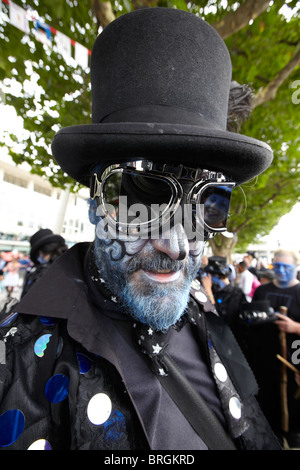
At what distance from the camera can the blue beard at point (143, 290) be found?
117 cm

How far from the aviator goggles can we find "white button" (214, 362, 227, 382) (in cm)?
93

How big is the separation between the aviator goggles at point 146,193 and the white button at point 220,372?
931 millimetres

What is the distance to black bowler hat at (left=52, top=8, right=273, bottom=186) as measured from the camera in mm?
1001

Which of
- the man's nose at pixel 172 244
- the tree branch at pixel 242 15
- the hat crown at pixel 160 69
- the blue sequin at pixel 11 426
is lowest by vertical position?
the blue sequin at pixel 11 426

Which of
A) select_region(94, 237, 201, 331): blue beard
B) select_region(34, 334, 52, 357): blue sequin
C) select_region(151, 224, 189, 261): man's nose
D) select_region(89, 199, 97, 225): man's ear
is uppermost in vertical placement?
select_region(89, 199, 97, 225): man's ear

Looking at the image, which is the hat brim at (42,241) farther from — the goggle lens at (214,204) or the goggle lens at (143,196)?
the goggle lens at (214,204)

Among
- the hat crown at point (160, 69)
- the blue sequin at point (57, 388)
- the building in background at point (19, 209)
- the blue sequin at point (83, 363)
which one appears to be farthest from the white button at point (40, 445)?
the building in background at point (19, 209)

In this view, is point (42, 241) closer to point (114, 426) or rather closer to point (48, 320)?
point (48, 320)

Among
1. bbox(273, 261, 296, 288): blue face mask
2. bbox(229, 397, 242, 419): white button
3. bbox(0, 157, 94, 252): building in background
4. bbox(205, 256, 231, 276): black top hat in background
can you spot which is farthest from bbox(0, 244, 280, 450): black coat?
bbox(0, 157, 94, 252): building in background

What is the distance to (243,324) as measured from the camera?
3.23m

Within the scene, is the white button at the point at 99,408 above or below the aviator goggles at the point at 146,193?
below

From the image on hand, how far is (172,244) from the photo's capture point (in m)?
1.17

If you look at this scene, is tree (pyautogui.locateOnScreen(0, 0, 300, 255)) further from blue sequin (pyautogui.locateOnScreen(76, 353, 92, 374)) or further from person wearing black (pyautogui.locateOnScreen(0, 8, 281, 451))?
blue sequin (pyautogui.locateOnScreen(76, 353, 92, 374))
